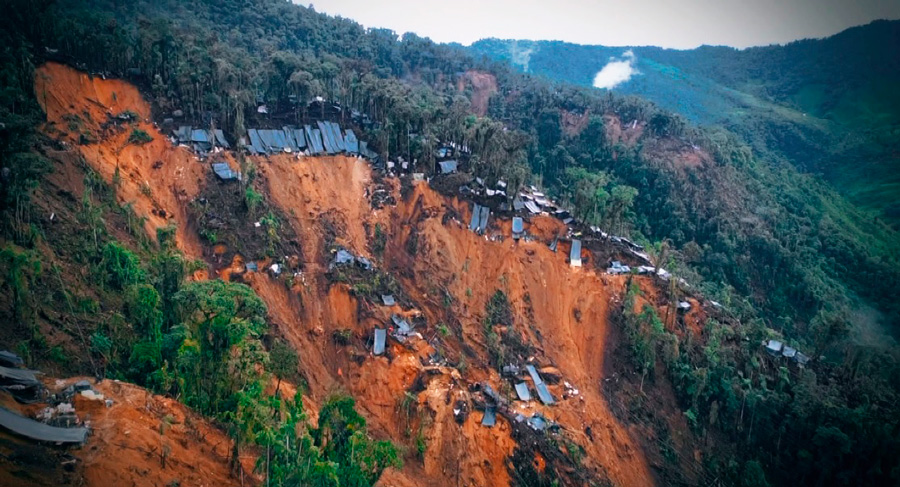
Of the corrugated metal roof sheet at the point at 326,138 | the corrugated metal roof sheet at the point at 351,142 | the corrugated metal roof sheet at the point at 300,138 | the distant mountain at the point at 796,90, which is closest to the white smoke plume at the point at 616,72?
the distant mountain at the point at 796,90

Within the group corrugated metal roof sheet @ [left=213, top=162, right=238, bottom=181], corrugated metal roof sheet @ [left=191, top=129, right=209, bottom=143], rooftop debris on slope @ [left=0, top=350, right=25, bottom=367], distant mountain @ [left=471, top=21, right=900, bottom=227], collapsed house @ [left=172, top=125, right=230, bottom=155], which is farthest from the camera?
distant mountain @ [left=471, top=21, right=900, bottom=227]

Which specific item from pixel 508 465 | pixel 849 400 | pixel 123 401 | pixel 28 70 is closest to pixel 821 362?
Result: pixel 849 400

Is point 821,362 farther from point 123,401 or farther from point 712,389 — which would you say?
point 123,401

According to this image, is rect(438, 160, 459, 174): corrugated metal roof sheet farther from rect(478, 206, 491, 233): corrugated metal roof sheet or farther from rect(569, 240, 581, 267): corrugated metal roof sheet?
rect(569, 240, 581, 267): corrugated metal roof sheet

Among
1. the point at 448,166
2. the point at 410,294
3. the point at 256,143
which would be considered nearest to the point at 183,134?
the point at 256,143

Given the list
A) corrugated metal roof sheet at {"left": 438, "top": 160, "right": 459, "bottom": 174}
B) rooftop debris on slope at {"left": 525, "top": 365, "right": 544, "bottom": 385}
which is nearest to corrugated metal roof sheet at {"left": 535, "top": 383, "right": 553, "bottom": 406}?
rooftop debris on slope at {"left": 525, "top": 365, "right": 544, "bottom": 385}

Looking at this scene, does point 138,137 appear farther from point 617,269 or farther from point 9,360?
point 617,269
